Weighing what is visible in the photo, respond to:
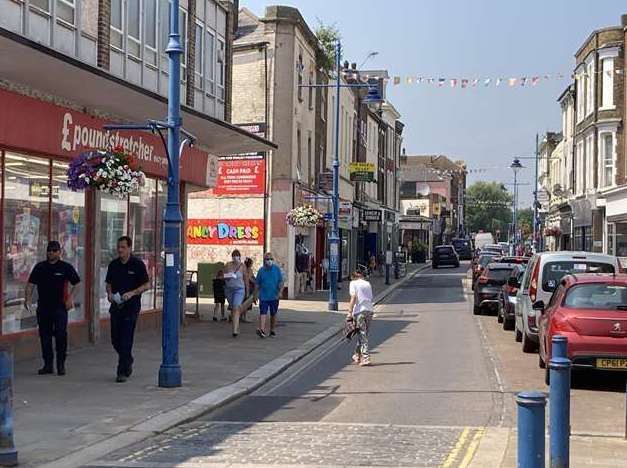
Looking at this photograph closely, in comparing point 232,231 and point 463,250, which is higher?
point 232,231

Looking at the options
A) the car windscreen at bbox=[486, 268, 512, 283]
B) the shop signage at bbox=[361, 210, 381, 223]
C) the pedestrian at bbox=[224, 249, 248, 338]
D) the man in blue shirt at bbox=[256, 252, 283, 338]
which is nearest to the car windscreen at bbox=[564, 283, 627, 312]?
the man in blue shirt at bbox=[256, 252, 283, 338]

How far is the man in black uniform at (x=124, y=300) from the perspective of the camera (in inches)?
472

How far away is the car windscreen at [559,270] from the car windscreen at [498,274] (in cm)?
825

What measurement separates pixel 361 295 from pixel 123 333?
13.3 ft

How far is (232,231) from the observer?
30109 mm

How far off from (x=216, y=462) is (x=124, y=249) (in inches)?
214

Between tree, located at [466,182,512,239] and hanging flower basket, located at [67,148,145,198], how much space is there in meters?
132

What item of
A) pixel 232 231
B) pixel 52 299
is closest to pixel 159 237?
pixel 52 299

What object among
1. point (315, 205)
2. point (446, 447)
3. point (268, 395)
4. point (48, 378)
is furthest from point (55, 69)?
point (315, 205)

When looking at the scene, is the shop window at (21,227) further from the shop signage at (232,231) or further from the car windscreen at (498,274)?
the shop signage at (232,231)

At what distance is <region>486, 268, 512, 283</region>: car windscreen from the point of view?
24406 millimetres

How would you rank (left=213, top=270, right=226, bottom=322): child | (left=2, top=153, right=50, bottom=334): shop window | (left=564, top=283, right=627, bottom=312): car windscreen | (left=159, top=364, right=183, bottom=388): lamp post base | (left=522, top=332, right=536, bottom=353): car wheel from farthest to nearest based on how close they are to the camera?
(left=213, top=270, right=226, bottom=322): child
(left=522, top=332, right=536, bottom=353): car wheel
(left=2, top=153, right=50, bottom=334): shop window
(left=564, top=283, right=627, bottom=312): car windscreen
(left=159, top=364, right=183, bottom=388): lamp post base

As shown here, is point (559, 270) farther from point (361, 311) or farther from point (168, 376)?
point (168, 376)

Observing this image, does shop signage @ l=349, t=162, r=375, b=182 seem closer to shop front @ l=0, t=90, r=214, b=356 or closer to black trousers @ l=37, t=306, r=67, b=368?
shop front @ l=0, t=90, r=214, b=356
